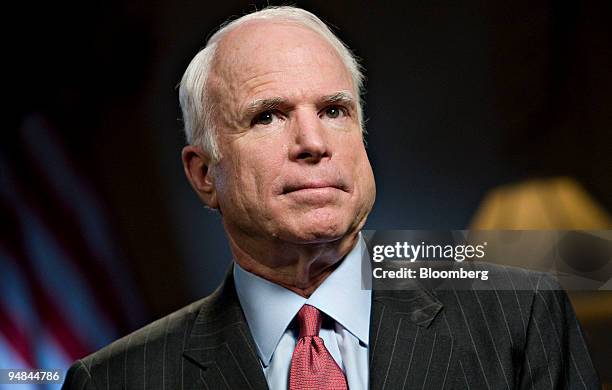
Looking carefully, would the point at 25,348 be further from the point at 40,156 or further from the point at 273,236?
the point at 273,236

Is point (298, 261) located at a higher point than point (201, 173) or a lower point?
lower

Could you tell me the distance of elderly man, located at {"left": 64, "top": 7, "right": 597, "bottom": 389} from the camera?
147 centimetres

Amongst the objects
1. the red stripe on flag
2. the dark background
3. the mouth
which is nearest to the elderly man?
the mouth

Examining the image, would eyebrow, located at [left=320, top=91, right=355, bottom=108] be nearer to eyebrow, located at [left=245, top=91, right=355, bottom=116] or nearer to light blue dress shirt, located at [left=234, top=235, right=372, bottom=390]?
eyebrow, located at [left=245, top=91, right=355, bottom=116]

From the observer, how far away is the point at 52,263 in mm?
1877

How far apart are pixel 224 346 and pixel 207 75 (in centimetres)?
49

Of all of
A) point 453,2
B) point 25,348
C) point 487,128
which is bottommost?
point 25,348

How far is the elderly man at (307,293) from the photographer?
1467 millimetres

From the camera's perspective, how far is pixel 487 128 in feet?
5.76

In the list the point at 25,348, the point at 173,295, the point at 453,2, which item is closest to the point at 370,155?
the point at 453,2

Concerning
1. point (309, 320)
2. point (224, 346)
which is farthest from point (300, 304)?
point (224, 346)

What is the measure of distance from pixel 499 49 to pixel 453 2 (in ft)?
0.45

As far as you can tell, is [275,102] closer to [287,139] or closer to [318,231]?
[287,139]

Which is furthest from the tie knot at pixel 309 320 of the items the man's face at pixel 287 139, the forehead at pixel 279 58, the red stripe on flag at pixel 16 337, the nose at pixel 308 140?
the red stripe on flag at pixel 16 337
